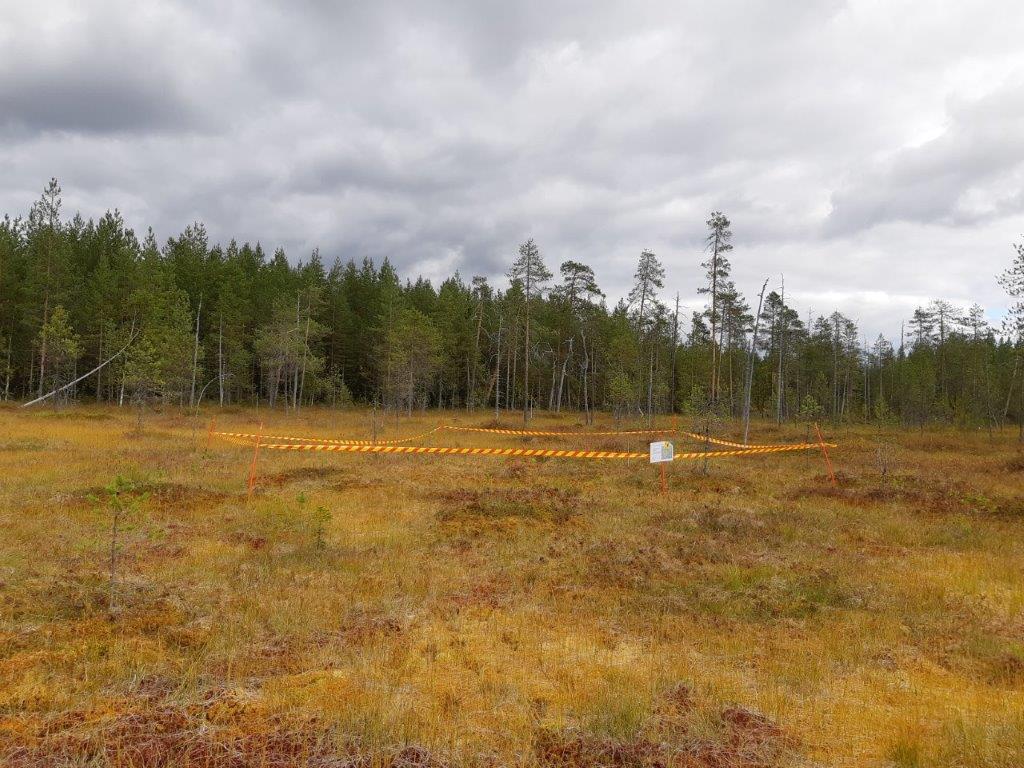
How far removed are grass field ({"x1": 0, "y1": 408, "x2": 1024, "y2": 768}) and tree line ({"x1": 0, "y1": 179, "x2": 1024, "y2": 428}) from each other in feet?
61.0

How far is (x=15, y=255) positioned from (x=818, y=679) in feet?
211

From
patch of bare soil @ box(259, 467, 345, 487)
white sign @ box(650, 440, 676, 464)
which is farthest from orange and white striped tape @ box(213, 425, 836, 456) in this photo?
white sign @ box(650, 440, 676, 464)

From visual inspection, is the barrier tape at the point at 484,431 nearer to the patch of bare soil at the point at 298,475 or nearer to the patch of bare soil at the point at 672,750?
the patch of bare soil at the point at 298,475

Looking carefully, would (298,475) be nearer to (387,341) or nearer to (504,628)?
(504,628)

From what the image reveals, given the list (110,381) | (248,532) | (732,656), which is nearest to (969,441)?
(732,656)

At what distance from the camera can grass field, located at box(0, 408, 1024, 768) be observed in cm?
453

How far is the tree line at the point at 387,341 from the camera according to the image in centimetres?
4112

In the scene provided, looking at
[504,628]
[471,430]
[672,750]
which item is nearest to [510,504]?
[504,628]

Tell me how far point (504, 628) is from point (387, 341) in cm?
4304

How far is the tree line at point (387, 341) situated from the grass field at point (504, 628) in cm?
1861

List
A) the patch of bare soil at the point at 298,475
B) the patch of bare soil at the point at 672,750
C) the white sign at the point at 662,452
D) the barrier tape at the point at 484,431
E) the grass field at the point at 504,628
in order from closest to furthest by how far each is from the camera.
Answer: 1. the patch of bare soil at the point at 672,750
2. the grass field at the point at 504,628
3. the white sign at the point at 662,452
4. the patch of bare soil at the point at 298,475
5. the barrier tape at the point at 484,431

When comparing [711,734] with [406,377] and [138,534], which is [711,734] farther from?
[406,377]

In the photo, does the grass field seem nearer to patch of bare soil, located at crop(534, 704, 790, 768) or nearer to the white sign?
patch of bare soil, located at crop(534, 704, 790, 768)

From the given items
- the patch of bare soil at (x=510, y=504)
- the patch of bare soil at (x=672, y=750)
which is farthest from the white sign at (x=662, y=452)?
the patch of bare soil at (x=672, y=750)
